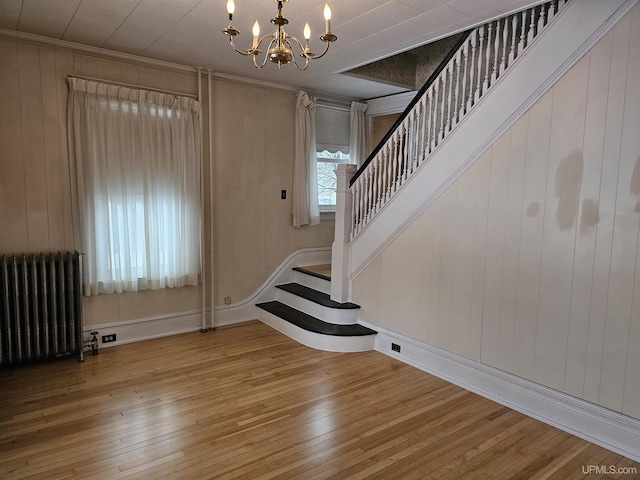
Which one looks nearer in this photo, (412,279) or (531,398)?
(531,398)

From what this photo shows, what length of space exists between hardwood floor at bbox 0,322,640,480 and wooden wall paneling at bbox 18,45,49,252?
3.92 ft

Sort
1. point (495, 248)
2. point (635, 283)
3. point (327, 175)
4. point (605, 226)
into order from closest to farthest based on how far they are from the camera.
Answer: point (635, 283) → point (605, 226) → point (495, 248) → point (327, 175)

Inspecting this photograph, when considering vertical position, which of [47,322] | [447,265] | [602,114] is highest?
[602,114]

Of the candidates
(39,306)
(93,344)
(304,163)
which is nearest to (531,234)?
(304,163)

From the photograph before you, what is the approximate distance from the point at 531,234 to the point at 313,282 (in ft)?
8.93

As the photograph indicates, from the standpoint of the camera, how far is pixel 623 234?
8.37 feet

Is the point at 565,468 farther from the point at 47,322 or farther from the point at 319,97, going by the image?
the point at 319,97

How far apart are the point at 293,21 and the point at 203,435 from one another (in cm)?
296

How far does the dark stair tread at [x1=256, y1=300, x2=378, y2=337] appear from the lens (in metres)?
4.18

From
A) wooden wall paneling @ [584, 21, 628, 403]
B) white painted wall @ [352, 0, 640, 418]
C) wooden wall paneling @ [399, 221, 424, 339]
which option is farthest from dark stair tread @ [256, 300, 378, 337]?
wooden wall paneling @ [584, 21, 628, 403]

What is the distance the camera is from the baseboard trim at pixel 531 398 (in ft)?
8.57

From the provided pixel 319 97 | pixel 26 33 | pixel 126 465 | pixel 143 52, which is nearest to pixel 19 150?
pixel 26 33

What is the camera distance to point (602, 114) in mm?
2625

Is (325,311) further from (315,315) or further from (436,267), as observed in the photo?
(436,267)
